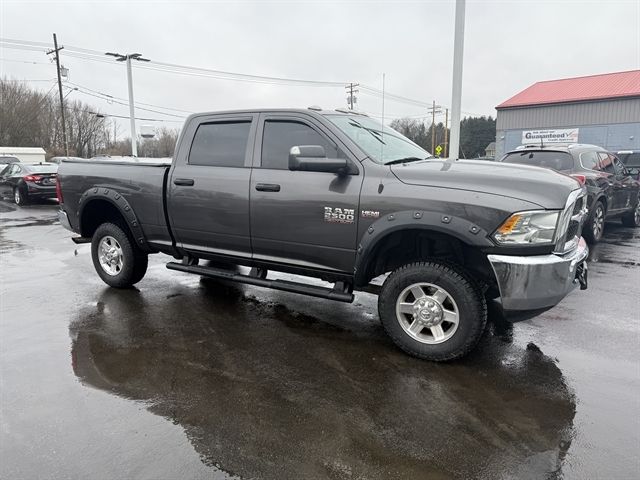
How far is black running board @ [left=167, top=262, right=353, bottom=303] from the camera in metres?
4.18

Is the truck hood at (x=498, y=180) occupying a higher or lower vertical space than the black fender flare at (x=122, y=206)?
higher

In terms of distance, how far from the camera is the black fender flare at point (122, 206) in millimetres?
5396

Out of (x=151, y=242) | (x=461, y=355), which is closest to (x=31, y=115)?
(x=151, y=242)

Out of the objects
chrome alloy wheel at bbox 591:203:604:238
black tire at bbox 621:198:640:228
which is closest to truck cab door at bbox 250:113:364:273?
chrome alloy wheel at bbox 591:203:604:238

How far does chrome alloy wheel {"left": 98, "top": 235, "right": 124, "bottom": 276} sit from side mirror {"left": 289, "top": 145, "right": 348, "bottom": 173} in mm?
2940

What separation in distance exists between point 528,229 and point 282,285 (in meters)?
2.19

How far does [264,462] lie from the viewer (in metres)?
2.57

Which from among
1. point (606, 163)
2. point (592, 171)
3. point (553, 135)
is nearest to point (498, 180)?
point (592, 171)

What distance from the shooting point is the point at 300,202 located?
4.23m

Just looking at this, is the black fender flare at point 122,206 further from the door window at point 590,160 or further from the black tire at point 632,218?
the black tire at point 632,218

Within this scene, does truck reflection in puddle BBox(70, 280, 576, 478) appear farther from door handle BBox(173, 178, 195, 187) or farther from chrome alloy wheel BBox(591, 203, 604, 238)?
chrome alloy wheel BBox(591, 203, 604, 238)

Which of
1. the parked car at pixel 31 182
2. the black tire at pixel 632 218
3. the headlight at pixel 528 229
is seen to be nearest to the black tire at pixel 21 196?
the parked car at pixel 31 182

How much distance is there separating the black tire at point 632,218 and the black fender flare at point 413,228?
9.61 meters

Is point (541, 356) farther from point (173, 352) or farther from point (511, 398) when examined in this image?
point (173, 352)
